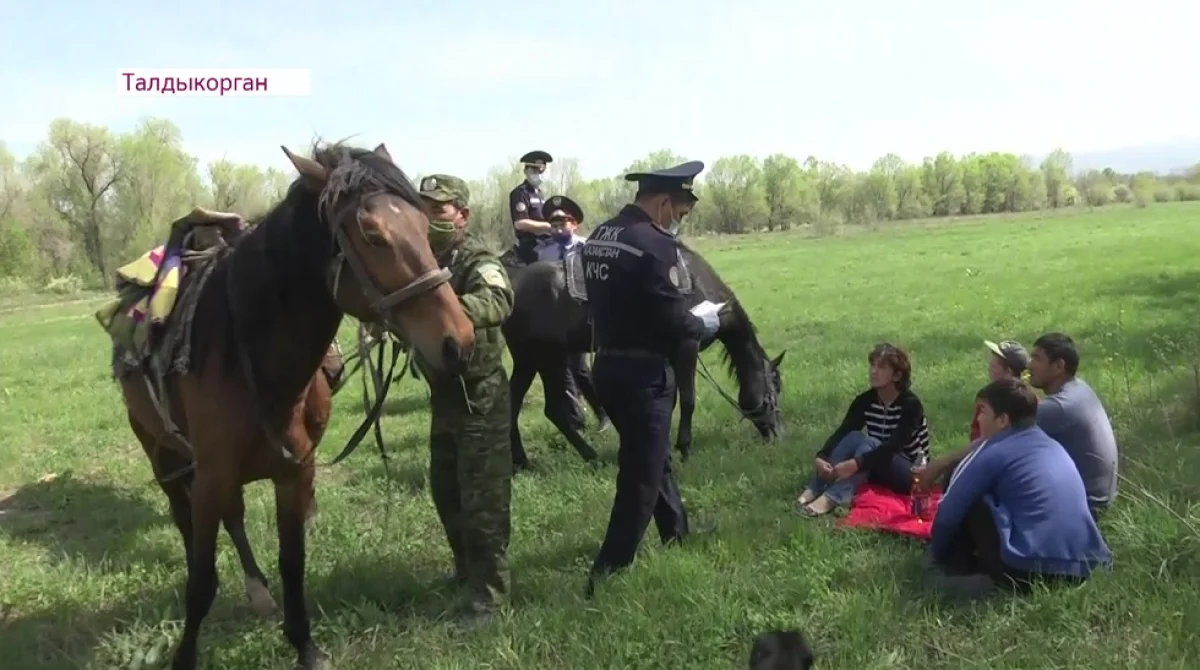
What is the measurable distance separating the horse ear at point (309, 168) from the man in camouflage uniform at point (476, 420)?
0.85 m

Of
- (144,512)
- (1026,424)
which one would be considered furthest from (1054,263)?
(144,512)

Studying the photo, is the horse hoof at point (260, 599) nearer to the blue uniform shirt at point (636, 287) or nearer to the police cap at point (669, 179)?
the blue uniform shirt at point (636, 287)

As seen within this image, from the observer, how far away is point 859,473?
5430mm

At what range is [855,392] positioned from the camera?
27.4 feet

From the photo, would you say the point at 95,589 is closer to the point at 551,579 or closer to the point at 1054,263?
the point at 551,579

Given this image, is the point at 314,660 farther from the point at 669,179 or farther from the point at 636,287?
the point at 669,179

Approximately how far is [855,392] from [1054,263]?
15975 millimetres

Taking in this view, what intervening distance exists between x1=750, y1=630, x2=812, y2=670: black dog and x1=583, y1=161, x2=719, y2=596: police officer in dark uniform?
1.85 m

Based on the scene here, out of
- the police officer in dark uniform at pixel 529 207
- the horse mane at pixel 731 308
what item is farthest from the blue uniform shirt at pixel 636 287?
the police officer in dark uniform at pixel 529 207

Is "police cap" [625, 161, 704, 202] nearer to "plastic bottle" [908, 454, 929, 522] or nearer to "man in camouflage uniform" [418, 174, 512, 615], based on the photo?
"man in camouflage uniform" [418, 174, 512, 615]

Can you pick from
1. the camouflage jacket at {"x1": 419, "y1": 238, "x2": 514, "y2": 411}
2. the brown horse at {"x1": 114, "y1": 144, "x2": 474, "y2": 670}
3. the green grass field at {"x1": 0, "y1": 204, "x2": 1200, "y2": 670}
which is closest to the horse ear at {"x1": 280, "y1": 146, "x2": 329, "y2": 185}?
the brown horse at {"x1": 114, "y1": 144, "x2": 474, "y2": 670}

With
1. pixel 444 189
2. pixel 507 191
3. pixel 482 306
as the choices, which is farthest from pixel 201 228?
pixel 507 191

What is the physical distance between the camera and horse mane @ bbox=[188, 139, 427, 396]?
9.98ft

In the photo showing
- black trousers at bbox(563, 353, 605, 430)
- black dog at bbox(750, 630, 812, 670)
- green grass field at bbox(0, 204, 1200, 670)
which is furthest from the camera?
black trousers at bbox(563, 353, 605, 430)
